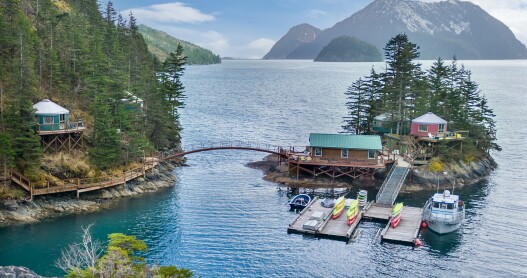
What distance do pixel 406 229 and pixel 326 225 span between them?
8114 mm

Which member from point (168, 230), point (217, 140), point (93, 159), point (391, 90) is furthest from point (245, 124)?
point (168, 230)

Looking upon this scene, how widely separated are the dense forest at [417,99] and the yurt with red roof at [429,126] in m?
3.73

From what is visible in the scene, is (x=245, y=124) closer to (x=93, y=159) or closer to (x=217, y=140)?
(x=217, y=140)

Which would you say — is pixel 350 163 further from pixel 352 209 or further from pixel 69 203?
pixel 69 203

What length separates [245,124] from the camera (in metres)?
116

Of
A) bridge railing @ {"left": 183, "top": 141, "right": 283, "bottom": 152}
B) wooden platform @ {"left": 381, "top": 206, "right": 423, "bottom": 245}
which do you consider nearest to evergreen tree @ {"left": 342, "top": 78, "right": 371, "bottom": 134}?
bridge railing @ {"left": 183, "top": 141, "right": 283, "bottom": 152}

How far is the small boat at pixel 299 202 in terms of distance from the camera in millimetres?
55656

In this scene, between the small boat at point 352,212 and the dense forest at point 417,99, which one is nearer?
the small boat at point 352,212

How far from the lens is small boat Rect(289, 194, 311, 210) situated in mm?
55656

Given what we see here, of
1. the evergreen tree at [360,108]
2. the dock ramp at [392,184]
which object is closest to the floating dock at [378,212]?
the dock ramp at [392,184]

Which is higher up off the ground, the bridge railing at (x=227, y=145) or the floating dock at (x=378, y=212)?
the bridge railing at (x=227, y=145)

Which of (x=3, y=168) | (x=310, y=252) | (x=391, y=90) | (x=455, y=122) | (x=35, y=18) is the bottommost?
(x=310, y=252)

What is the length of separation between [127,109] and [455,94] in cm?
5097

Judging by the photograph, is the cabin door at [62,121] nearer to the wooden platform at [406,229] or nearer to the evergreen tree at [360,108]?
the wooden platform at [406,229]
